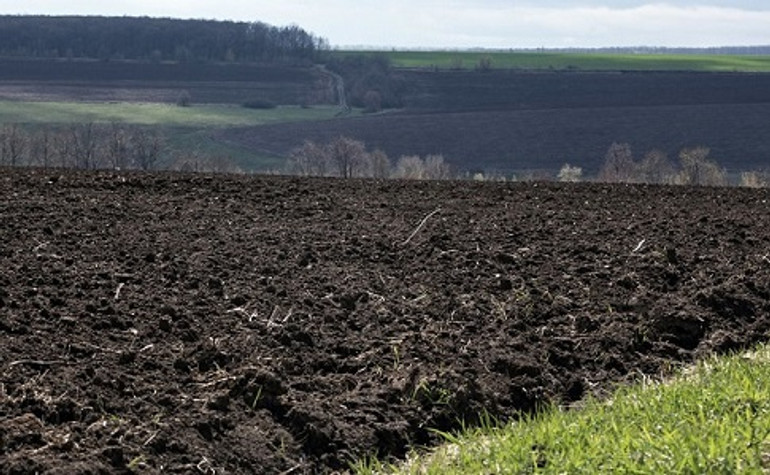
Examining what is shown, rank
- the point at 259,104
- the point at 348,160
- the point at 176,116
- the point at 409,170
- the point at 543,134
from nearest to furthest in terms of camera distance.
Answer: the point at 348,160, the point at 409,170, the point at 543,134, the point at 176,116, the point at 259,104

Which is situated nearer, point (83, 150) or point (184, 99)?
point (83, 150)

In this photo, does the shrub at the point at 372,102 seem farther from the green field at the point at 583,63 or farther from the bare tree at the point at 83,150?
the bare tree at the point at 83,150

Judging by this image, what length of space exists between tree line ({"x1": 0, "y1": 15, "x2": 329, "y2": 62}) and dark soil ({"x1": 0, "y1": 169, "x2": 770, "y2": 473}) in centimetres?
9381

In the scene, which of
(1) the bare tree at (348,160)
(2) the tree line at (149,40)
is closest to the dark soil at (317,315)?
(1) the bare tree at (348,160)

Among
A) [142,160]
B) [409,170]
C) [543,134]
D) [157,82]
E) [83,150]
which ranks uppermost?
[83,150]

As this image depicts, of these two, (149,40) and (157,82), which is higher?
(149,40)

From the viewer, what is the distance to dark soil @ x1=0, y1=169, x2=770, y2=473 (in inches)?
259

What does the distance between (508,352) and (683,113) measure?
245 feet

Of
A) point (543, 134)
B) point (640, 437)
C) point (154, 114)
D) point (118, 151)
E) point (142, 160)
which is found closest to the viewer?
point (640, 437)

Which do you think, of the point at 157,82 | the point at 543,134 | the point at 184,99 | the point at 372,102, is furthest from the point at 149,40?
the point at 543,134

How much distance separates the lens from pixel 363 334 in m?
8.34

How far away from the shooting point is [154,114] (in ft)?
271

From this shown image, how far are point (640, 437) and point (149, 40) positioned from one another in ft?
342

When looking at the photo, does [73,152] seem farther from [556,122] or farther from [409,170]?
[556,122]
